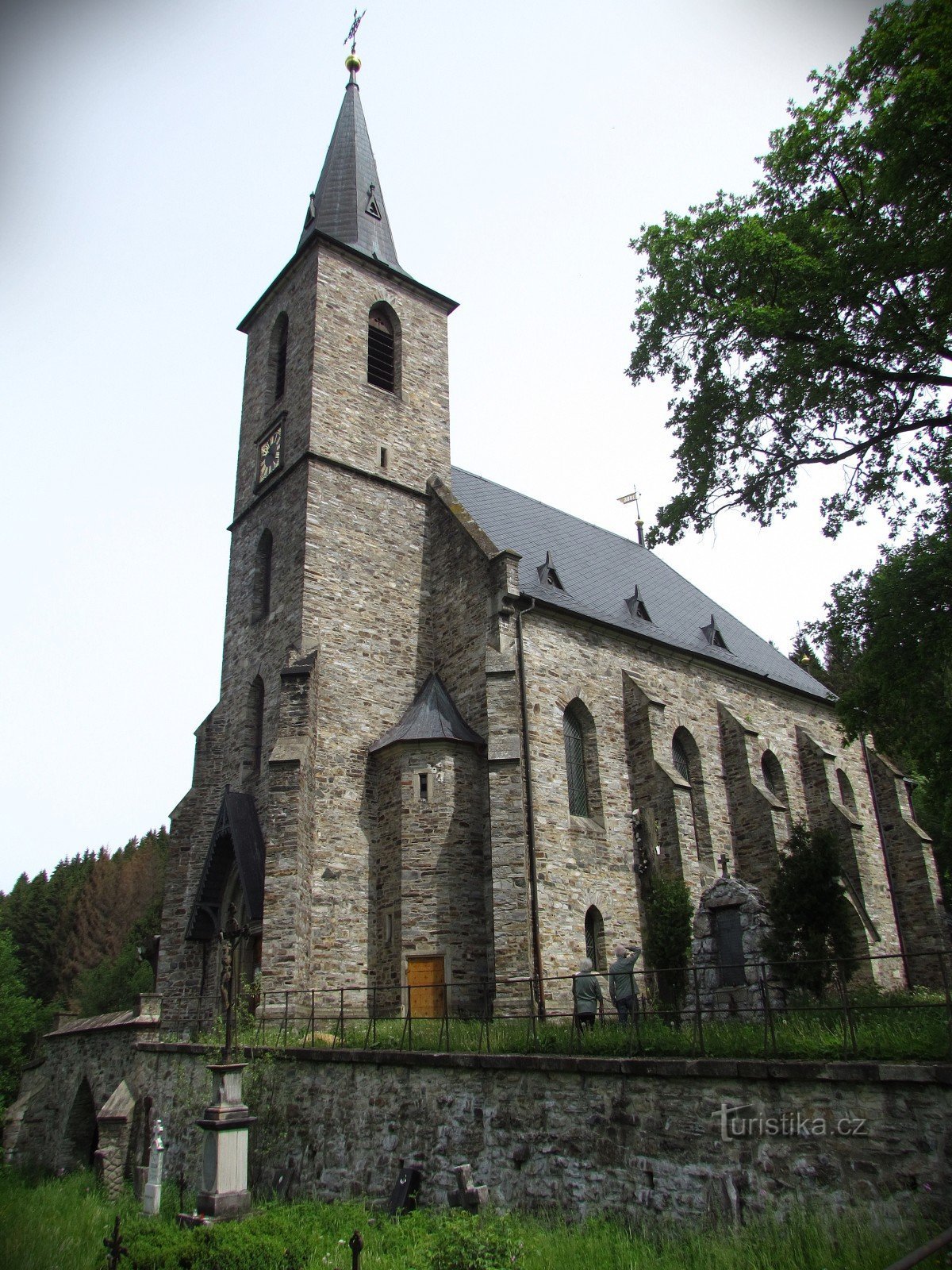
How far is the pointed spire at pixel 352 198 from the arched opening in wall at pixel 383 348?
1.48 m

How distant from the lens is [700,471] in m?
15.0

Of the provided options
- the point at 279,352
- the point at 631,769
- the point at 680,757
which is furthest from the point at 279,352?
the point at 680,757

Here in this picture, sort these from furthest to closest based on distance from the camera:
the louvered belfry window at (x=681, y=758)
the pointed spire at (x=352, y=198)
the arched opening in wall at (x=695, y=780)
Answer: the pointed spire at (x=352, y=198), the louvered belfry window at (x=681, y=758), the arched opening in wall at (x=695, y=780)

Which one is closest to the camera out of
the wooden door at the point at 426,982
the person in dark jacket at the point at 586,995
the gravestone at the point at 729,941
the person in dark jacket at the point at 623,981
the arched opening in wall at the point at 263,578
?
the person in dark jacket at the point at 623,981

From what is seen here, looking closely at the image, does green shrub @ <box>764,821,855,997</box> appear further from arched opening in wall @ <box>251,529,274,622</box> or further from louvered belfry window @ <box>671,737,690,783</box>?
arched opening in wall @ <box>251,529,274,622</box>

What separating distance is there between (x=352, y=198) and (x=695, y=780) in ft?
61.0

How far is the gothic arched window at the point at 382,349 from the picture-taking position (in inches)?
940

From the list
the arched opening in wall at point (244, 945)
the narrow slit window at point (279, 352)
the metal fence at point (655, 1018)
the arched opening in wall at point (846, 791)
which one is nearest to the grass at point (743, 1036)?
the metal fence at point (655, 1018)

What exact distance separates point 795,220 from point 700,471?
3812 mm

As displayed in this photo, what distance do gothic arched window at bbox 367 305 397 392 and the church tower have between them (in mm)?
60

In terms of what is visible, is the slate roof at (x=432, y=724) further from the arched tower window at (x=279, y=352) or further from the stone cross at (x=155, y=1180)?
the arched tower window at (x=279, y=352)

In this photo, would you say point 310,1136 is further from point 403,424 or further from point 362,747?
point 403,424

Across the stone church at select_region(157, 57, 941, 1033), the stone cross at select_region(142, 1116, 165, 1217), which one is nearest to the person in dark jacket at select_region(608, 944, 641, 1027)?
the stone church at select_region(157, 57, 941, 1033)

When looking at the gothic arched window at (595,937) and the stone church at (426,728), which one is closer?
the stone church at (426,728)
